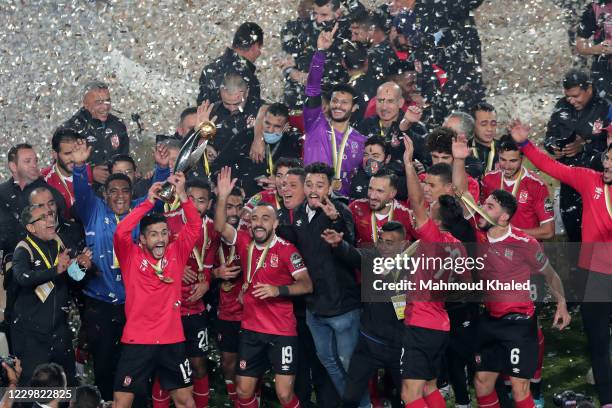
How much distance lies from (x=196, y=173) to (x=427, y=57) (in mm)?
2802

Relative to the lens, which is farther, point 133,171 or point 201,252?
point 133,171

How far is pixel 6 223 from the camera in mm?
9891

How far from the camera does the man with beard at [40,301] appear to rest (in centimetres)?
886

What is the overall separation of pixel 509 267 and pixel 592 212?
88 cm

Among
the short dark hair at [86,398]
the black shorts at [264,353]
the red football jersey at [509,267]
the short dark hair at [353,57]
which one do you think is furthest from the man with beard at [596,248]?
the short dark hair at [86,398]

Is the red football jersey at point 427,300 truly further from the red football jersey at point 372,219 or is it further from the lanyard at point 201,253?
the lanyard at point 201,253

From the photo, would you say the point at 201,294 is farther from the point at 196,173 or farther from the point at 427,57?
the point at 427,57

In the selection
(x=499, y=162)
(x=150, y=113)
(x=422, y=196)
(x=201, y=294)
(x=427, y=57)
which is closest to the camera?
(x=422, y=196)

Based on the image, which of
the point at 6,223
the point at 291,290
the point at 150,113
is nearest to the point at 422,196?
the point at 291,290

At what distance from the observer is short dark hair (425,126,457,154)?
9.38 m

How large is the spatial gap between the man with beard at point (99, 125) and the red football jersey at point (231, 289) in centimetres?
195

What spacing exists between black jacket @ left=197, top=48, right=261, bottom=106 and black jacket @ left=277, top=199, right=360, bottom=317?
2.61 meters

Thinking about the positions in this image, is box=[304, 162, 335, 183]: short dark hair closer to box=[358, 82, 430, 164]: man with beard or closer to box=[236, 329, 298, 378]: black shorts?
box=[358, 82, 430, 164]: man with beard

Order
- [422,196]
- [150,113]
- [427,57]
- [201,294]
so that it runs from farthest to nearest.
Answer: [150,113] → [427,57] → [201,294] → [422,196]
